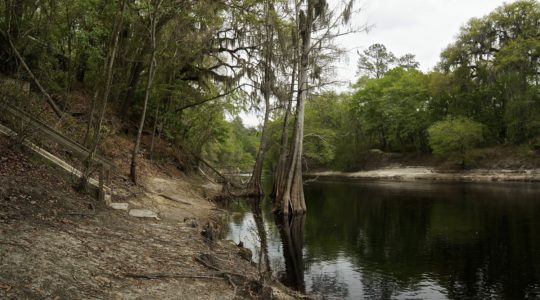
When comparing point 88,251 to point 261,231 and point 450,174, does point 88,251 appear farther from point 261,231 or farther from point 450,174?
point 450,174

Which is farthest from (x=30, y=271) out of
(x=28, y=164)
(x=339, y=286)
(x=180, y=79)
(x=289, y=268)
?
(x=180, y=79)

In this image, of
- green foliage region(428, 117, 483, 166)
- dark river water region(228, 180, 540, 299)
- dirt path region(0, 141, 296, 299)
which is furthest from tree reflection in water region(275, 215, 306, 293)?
green foliage region(428, 117, 483, 166)

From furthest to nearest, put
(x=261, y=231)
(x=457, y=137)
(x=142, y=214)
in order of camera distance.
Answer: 1. (x=457, y=137)
2. (x=261, y=231)
3. (x=142, y=214)

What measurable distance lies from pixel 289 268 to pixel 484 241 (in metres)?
6.83

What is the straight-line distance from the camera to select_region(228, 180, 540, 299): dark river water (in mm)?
9445

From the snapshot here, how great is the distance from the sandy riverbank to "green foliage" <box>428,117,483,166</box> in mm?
2272

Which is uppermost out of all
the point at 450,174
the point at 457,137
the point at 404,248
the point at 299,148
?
the point at 457,137

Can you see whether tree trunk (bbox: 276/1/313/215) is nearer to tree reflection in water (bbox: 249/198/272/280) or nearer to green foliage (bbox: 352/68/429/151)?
tree reflection in water (bbox: 249/198/272/280)

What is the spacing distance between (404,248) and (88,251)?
388 inches

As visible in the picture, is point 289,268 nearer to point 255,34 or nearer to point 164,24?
point 164,24

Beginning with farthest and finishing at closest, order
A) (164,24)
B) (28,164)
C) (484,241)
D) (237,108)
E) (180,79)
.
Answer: (237,108) → (180,79) → (164,24) → (484,241) → (28,164)

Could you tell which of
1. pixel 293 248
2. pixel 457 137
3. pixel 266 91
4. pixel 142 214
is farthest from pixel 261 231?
pixel 457 137

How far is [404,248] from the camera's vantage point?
13.2 metres

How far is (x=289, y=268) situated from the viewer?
1121 cm
